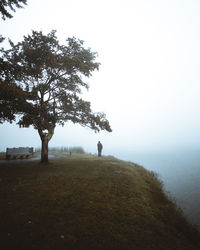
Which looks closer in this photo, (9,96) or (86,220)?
(86,220)

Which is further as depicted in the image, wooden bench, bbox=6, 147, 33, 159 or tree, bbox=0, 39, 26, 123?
wooden bench, bbox=6, 147, 33, 159

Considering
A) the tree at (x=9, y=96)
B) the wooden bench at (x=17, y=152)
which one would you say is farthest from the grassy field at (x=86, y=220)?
the wooden bench at (x=17, y=152)

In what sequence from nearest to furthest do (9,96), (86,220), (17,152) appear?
(86,220) < (9,96) < (17,152)

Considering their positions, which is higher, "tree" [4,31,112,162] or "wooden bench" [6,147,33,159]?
Result: "tree" [4,31,112,162]

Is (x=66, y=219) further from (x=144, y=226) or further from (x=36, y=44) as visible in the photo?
(x=36, y=44)

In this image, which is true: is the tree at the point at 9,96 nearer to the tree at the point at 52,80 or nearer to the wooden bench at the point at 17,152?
the tree at the point at 52,80

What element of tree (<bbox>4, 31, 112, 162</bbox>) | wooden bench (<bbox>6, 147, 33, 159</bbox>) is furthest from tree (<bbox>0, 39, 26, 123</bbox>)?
wooden bench (<bbox>6, 147, 33, 159</bbox>)

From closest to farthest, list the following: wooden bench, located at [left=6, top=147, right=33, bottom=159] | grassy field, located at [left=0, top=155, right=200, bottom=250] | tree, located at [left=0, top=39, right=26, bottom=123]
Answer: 1. grassy field, located at [left=0, top=155, right=200, bottom=250]
2. tree, located at [left=0, top=39, right=26, bottom=123]
3. wooden bench, located at [left=6, top=147, right=33, bottom=159]

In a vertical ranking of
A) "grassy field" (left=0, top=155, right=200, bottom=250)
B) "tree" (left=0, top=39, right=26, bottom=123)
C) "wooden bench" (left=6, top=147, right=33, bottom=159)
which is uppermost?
"tree" (left=0, top=39, right=26, bottom=123)

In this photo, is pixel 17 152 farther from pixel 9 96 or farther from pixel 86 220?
pixel 86 220

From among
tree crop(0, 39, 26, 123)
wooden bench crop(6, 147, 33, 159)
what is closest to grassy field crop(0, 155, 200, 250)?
tree crop(0, 39, 26, 123)

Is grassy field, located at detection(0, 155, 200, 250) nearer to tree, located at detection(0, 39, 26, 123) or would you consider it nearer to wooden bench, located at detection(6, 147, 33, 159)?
tree, located at detection(0, 39, 26, 123)

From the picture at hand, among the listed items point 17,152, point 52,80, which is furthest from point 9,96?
point 17,152

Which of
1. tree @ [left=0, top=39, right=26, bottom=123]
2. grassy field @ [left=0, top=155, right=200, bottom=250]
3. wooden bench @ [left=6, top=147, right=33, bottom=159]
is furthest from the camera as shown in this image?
wooden bench @ [left=6, top=147, right=33, bottom=159]
